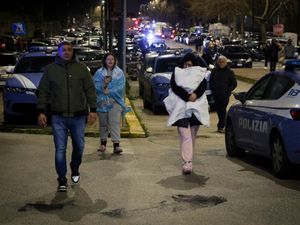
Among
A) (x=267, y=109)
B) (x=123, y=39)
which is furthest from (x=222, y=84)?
(x=267, y=109)

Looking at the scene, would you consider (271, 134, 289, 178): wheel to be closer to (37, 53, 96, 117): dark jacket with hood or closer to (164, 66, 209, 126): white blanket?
(164, 66, 209, 126): white blanket

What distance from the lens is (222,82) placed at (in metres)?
16.1

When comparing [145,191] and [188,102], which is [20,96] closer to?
[188,102]

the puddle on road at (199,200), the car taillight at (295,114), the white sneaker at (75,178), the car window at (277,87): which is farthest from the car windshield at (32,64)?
the puddle on road at (199,200)

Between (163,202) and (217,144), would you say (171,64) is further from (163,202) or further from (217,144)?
(163,202)

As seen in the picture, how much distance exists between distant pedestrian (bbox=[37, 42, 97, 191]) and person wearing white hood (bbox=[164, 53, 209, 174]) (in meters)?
1.71

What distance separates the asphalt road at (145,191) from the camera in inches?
288

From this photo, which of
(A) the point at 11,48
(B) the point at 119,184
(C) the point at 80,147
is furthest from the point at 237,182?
(A) the point at 11,48

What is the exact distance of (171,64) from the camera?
21.1 meters

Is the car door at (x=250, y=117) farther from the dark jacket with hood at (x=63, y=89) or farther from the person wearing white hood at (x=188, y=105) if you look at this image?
the dark jacket with hood at (x=63, y=89)

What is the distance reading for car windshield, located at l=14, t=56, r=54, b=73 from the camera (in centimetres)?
1742

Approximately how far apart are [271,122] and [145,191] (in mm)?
2210

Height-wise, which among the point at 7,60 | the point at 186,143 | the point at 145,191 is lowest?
the point at 7,60

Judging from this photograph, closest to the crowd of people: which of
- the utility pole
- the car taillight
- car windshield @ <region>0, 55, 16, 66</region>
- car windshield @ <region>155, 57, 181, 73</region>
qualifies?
the car taillight
